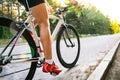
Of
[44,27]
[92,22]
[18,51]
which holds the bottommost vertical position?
[92,22]

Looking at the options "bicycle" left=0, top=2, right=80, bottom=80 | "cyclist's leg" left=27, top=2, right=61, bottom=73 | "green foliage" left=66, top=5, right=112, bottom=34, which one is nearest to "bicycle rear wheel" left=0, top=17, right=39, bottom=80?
"bicycle" left=0, top=2, right=80, bottom=80

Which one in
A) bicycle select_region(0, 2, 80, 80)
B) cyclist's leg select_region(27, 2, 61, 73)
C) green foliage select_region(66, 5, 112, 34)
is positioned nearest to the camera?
bicycle select_region(0, 2, 80, 80)

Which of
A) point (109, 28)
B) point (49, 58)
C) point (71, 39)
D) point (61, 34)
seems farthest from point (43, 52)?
point (109, 28)

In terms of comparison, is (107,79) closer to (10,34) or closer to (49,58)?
(49,58)

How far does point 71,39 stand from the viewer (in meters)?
6.53

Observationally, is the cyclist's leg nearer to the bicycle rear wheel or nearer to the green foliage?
the bicycle rear wheel

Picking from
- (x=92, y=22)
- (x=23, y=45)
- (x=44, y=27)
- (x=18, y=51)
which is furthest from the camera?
(x=92, y=22)

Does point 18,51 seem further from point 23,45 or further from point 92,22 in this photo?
point 92,22

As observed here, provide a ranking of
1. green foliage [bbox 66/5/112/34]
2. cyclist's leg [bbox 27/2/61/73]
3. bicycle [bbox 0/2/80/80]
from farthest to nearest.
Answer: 1. green foliage [bbox 66/5/112/34]
2. cyclist's leg [bbox 27/2/61/73]
3. bicycle [bbox 0/2/80/80]

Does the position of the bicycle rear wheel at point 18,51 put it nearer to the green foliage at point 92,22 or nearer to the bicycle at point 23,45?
the bicycle at point 23,45

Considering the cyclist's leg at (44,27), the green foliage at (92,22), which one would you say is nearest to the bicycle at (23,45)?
the cyclist's leg at (44,27)

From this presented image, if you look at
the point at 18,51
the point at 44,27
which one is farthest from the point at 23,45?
the point at 44,27

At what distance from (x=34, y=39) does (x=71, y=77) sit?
988mm

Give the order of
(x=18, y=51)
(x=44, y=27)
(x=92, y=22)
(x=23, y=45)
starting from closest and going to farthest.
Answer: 1. (x=18, y=51)
2. (x=23, y=45)
3. (x=44, y=27)
4. (x=92, y=22)
